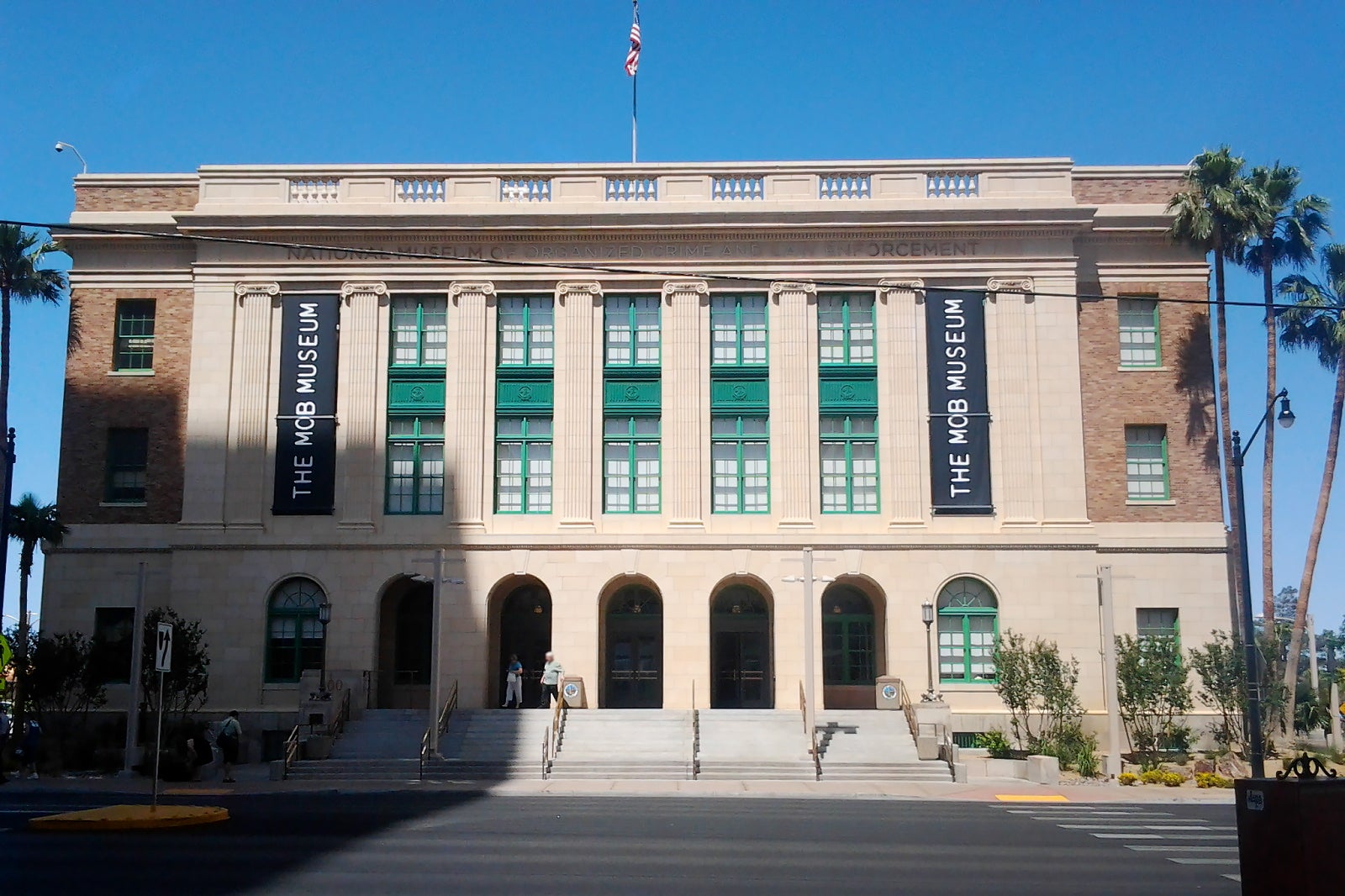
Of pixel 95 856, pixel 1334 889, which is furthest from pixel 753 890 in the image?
pixel 95 856

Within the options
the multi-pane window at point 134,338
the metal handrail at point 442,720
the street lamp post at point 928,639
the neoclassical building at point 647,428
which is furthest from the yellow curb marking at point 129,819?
the multi-pane window at point 134,338

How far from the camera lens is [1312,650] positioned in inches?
2126

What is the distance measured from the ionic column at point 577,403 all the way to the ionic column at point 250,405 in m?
9.04

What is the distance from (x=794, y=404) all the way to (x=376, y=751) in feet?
51.8

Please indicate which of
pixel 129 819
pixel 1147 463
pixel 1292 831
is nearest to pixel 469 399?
pixel 129 819

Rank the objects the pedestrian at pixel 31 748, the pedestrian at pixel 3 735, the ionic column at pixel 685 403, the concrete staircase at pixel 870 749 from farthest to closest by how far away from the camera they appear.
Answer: the ionic column at pixel 685 403
the pedestrian at pixel 31 748
the concrete staircase at pixel 870 749
the pedestrian at pixel 3 735

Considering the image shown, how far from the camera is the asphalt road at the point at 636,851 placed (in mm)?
15812

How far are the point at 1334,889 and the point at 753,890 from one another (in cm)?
745

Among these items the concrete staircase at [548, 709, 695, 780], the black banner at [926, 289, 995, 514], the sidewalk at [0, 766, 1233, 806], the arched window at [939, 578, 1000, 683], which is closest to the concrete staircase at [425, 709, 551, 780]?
the concrete staircase at [548, 709, 695, 780]

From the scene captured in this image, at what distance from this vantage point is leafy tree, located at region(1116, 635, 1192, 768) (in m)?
34.8

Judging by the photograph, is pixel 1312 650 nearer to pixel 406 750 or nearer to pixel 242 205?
pixel 406 750

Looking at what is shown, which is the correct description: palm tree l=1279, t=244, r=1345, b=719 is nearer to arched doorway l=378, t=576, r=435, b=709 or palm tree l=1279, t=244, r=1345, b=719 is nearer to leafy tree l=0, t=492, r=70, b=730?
arched doorway l=378, t=576, r=435, b=709

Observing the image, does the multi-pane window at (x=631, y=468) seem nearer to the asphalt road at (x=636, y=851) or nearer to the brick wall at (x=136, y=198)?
the asphalt road at (x=636, y=851)

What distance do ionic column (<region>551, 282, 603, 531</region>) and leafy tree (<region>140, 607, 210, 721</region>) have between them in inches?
435
